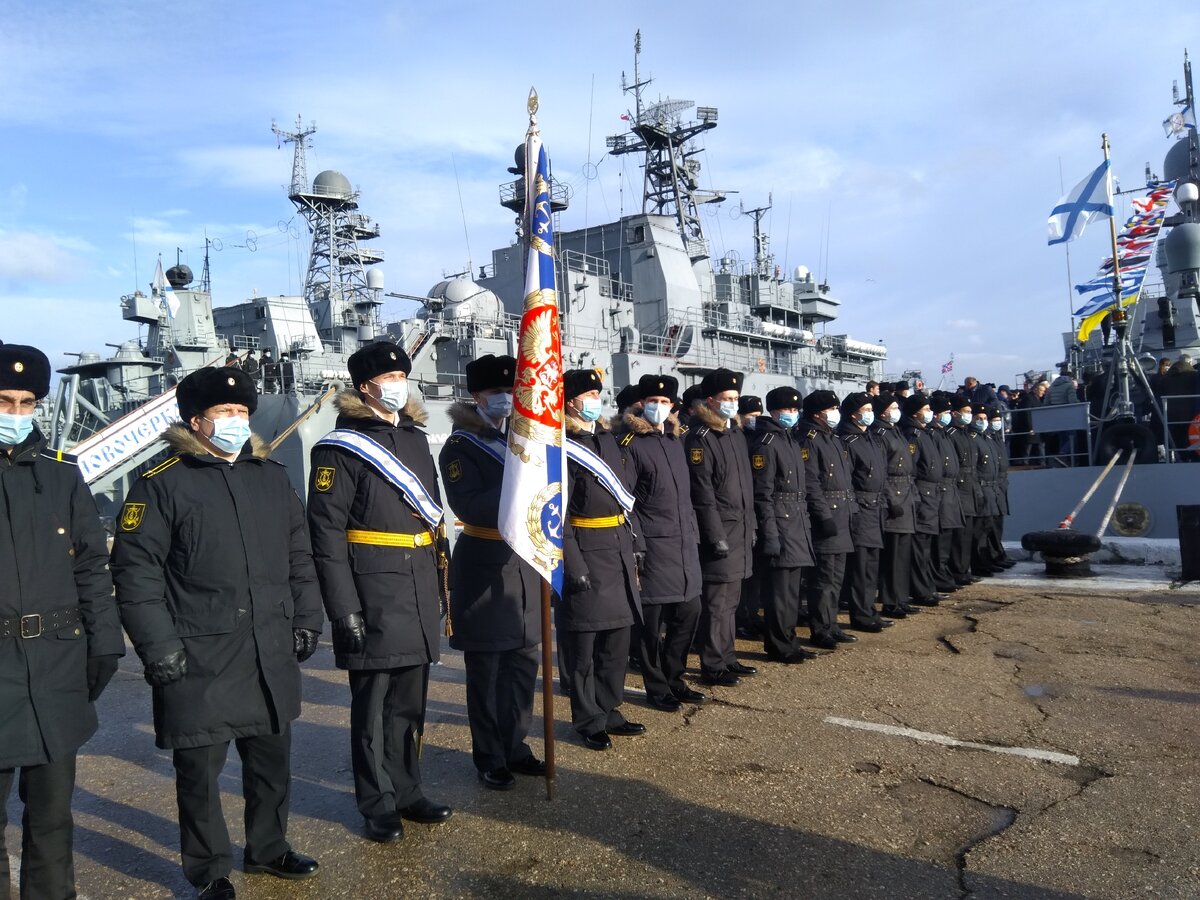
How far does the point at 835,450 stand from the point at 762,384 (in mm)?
18602

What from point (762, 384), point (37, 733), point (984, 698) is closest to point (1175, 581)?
point (984, 698)

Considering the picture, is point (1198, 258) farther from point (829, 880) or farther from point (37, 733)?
point (37, 733)

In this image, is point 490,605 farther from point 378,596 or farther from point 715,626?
point 715,626

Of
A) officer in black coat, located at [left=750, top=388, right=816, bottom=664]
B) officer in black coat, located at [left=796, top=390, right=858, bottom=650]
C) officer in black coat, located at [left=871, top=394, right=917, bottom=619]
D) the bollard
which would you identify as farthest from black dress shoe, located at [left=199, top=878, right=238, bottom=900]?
the bollard

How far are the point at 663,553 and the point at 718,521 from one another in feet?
2.27

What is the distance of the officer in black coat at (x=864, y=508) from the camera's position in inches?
308

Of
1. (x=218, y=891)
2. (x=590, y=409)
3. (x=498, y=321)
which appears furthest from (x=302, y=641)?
(x=498, y=321)

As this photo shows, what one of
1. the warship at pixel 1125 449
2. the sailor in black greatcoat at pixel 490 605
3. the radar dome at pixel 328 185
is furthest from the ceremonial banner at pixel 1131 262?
the radar dome at pixel 328 185

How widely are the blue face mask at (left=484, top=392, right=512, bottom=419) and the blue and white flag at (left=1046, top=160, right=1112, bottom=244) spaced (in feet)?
36.0

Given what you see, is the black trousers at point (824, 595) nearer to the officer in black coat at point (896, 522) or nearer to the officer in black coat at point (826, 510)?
the officer in black coat at point (826, 510)

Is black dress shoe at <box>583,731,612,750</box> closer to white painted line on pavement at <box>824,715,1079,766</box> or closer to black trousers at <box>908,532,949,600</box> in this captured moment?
white painted line on pavement at <box>824,715,1079,766</box>

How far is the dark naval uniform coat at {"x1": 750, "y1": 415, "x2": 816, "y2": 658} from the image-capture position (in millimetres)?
6711

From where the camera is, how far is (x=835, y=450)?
7594 mm

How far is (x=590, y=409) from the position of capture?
508cm
